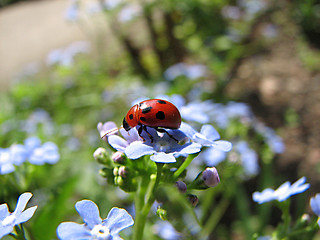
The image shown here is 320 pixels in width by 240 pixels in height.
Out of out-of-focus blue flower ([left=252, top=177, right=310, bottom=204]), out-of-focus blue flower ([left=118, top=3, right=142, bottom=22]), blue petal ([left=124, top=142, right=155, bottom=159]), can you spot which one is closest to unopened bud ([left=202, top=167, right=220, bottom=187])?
blue petal ([left=124, top=142, right=155, bottom=159])

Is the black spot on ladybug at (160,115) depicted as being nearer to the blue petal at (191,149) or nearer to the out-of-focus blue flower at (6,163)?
the blue petal at (191,149)

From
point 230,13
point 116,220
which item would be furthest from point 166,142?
point 230,13

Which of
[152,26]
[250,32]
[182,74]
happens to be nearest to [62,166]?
[182,74]

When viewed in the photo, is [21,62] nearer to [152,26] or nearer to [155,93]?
[152,26]

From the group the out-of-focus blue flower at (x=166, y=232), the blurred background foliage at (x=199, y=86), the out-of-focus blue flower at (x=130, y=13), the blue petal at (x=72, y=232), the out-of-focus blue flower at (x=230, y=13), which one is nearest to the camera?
the blue petal at (x=72, y=232)

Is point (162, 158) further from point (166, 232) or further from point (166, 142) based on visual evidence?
point (166, 232)

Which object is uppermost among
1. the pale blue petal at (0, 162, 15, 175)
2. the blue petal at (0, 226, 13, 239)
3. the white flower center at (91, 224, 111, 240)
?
the blue petal at (0, 226, 13, 239)

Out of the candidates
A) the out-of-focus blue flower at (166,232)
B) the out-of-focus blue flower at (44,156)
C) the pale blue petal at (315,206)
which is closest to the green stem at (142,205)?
the pale blue petal at (315,206)

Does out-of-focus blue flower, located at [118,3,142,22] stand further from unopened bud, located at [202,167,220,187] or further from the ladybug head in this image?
unopened bud, located at [202,167,220,187]
